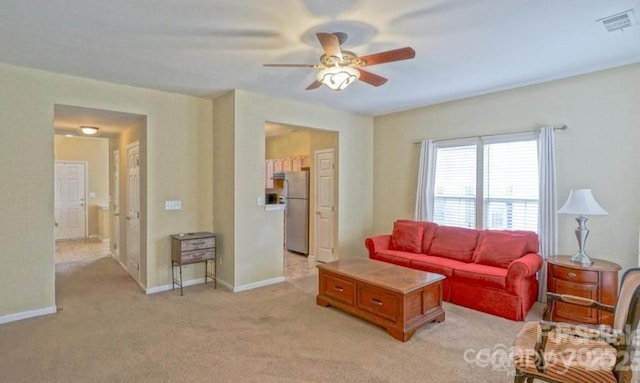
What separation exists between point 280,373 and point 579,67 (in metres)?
4.32

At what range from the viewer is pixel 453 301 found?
4.06m

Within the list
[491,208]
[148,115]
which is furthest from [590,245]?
[148,115]

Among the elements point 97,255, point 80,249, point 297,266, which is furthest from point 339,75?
point 80,249

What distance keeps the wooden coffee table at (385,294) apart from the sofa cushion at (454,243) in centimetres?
114

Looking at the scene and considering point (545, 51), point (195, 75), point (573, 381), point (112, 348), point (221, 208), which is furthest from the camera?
point (221, 208)

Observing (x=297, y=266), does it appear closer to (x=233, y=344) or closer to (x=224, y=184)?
(x=224, y=184)

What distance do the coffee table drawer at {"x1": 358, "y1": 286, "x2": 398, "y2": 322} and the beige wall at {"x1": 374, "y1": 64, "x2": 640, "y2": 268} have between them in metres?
2.42

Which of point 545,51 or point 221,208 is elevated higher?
point 545,51

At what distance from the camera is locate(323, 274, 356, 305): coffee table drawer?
359 centimetres

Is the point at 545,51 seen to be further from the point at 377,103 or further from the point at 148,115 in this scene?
the point at 148,115

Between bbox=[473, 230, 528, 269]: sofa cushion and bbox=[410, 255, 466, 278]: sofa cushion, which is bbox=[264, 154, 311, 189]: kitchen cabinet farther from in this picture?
bbox=[473, 230, 528, 269]: sofa cushion

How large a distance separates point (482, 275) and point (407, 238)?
1.34 meters

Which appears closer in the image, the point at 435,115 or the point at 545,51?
the point at 545,51

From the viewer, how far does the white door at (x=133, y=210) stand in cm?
487
